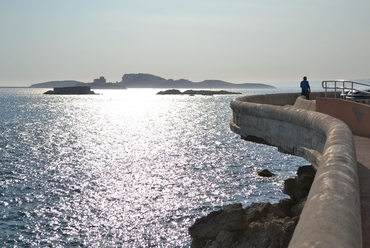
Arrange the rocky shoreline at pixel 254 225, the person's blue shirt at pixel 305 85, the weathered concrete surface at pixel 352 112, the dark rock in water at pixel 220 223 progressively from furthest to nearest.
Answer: the person's blue shirt at pixel 305 85 → the dark rock in water at pixel 220 223 → the rocky shoreline at pixel 254 225 → the weathered concrete surface at pixel 352 112

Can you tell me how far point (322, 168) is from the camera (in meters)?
5.16

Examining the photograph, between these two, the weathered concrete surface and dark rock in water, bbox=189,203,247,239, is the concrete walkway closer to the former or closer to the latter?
the weathered concrete surface

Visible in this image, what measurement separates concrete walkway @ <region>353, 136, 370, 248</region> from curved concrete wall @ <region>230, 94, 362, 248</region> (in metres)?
0.49

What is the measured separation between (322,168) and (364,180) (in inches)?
89.3

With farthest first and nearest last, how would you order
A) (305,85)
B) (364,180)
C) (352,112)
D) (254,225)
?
(305,85) < (254,225) < (352,112) < (364,180)

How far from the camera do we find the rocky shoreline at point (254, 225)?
13473 mm

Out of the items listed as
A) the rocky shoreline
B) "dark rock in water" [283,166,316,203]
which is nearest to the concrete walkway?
the rocky shoreline

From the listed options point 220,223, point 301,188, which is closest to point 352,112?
point 301,188

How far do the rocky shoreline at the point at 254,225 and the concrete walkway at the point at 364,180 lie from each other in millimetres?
3408

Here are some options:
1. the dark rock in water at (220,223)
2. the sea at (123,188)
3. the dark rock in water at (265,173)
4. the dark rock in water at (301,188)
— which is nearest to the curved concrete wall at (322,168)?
the dark rock in water at (220,223)

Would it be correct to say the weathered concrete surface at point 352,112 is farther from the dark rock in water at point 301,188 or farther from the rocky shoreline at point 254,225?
the dark rock in water at point 301,188

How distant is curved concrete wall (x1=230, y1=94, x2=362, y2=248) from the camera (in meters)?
3.07

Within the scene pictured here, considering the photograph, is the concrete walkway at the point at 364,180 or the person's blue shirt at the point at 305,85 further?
the person's blue shirt at the point at 305,85

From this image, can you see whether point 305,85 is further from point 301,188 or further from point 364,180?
point 364,180
